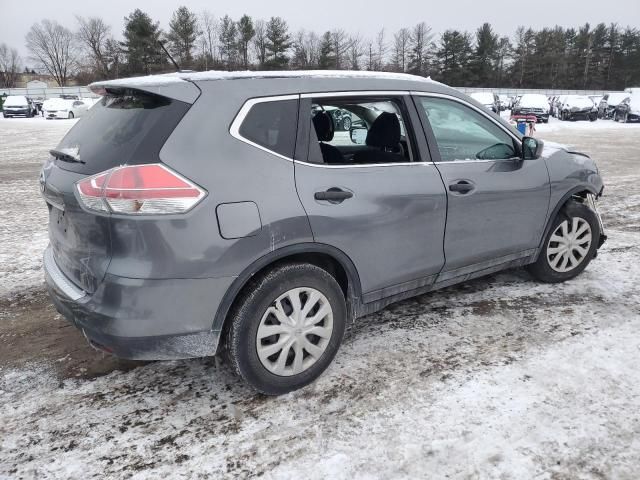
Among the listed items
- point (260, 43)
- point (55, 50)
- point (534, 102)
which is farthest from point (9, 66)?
point (534, 102)

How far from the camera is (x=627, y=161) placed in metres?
12.7

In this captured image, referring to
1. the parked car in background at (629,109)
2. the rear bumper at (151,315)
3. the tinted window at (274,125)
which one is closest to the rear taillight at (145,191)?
the rear bumper at (151,315)

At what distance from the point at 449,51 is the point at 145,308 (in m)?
83.8

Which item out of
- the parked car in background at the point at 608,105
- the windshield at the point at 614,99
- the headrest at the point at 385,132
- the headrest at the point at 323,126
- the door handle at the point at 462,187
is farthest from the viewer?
the parked car in background at the point at 608,105

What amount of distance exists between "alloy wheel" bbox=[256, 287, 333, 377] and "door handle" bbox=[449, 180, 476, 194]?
1160 millimetres

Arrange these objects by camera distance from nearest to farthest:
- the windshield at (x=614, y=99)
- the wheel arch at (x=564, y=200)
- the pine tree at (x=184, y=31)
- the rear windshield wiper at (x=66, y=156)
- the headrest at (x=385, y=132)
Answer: the rear windshield wiper at (x=66, y=156) → the headrest at (x=385, y=132) → the wheel arch at (x=564, y=200) → the windshield at (x=614, y=99) → the pine tree at (x=184, y=31)

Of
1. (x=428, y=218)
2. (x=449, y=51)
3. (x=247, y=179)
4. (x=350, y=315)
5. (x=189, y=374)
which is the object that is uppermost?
(x=449, y=51)

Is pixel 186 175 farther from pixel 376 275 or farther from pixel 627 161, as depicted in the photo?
pixel 627 161

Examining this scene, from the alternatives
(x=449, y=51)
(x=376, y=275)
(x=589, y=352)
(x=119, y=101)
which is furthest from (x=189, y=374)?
(x=449, y=51)

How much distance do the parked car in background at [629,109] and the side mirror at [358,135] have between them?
3203 cm

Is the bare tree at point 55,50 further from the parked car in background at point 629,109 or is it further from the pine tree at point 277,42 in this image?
the parked car in background at point 629,109

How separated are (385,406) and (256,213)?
123 cm

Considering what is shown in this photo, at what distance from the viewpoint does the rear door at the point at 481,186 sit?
334 cm

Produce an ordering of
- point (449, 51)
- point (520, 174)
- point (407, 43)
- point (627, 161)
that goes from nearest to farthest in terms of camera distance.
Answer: point (520, 174), point (627, 161), point (449, 51), point (407, 43)
